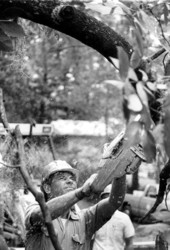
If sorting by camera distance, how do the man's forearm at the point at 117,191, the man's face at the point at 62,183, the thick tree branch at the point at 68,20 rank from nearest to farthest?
1. the thick tree branch at the point at 68,20
2. the man's forearm at the point at 117,191
3. the man's face at the point at 62,183

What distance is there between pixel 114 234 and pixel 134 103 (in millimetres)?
4051

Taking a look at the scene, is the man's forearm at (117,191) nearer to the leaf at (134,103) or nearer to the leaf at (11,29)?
the leaf at (11,29)

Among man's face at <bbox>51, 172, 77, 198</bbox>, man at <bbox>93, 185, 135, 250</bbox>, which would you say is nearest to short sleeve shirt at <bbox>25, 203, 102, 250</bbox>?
man's face at <bbox>51, 172, 77, 198</bbox>

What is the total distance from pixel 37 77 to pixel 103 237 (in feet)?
48.6

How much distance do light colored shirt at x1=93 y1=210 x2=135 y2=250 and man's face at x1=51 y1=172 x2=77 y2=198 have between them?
5.33 feet

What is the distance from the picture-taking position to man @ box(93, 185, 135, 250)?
5.52m

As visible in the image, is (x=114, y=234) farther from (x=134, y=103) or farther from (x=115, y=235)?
(x=134, y=103)

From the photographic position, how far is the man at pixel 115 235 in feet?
18.1

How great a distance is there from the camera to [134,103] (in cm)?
176

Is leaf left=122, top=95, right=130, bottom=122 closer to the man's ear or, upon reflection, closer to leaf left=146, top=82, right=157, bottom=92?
leaf left=146, top=82, right=157, bottom=92

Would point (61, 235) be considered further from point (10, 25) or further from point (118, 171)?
point (10, 25)

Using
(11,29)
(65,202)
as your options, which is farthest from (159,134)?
(65,202)

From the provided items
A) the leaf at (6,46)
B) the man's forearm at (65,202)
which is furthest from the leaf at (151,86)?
the man's forearm at (65,202)

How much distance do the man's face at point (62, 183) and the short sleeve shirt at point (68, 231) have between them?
160mm
